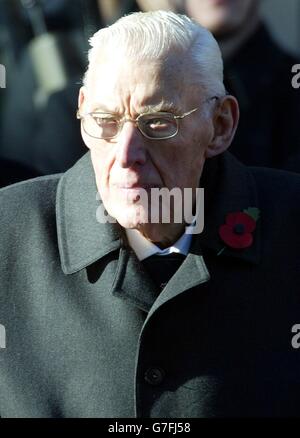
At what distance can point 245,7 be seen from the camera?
3789 mm

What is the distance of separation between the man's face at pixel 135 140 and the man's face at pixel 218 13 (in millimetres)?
930

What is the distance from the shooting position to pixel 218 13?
370 centimetres

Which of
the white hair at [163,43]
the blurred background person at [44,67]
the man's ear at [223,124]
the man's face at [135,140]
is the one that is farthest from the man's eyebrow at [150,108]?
the blurred background person at [44,67]

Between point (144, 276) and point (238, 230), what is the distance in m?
0.31

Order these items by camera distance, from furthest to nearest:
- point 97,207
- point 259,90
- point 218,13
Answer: point 259,90
point 218,13
point 97,207

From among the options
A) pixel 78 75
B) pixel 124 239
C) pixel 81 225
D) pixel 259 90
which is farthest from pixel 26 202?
pixel 78 75

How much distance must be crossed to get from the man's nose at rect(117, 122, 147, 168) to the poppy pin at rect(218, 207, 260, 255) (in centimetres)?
37

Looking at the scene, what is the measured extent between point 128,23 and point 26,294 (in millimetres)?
757

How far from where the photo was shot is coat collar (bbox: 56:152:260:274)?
289 centimetres

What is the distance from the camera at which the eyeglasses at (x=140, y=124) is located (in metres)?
2.74

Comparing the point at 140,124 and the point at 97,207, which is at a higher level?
the point at 140,124

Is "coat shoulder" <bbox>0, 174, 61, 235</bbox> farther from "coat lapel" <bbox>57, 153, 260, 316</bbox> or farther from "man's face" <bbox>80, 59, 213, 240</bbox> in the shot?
"man's face" <bbox>80, 59, 213, 240</bbox>

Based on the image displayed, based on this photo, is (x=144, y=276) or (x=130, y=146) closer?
(x=130, y=146)

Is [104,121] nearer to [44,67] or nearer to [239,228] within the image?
[239,228]
